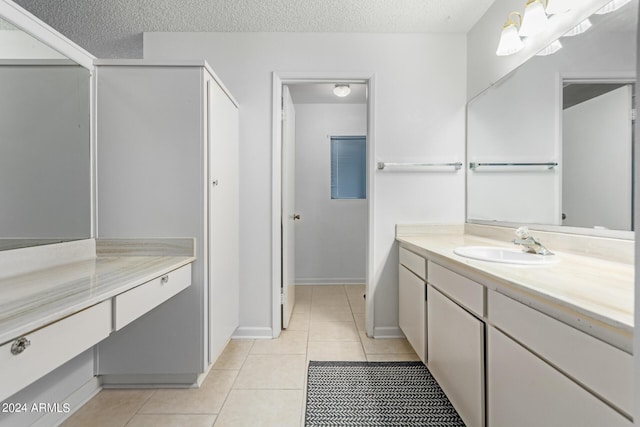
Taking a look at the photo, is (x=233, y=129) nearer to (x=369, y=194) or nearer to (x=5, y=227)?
(x=369, y=194)

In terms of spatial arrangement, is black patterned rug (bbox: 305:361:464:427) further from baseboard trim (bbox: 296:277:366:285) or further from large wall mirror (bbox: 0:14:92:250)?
baseboard trim (bbox: 296:277:366:285)

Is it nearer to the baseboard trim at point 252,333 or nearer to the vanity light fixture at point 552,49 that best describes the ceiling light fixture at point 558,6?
the vanity light fixture at point 552,49

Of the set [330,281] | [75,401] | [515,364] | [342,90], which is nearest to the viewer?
[515,364]

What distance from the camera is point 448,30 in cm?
219

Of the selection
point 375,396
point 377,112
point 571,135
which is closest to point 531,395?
point 375,396

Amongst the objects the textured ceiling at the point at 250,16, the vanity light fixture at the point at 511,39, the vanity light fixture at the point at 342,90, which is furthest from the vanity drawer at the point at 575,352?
the vanity light fixture at the point at 342,90

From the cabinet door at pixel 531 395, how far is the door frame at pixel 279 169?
1268 mm

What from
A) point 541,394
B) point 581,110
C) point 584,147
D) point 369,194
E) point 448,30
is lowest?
point 541,394

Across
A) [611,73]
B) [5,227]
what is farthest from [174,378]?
[611,73]

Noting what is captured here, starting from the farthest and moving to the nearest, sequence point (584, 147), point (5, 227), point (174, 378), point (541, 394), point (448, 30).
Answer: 1. point (448, 30)
2. point (174, 378)
3. point (584, 147)
4. point (5, 227)
5. point (541, 394)

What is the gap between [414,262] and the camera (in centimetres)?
182

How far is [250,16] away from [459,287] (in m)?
2.26

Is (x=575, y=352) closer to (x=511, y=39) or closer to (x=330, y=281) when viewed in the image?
(x=511, y=39)

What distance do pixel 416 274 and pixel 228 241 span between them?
4.22 feet
